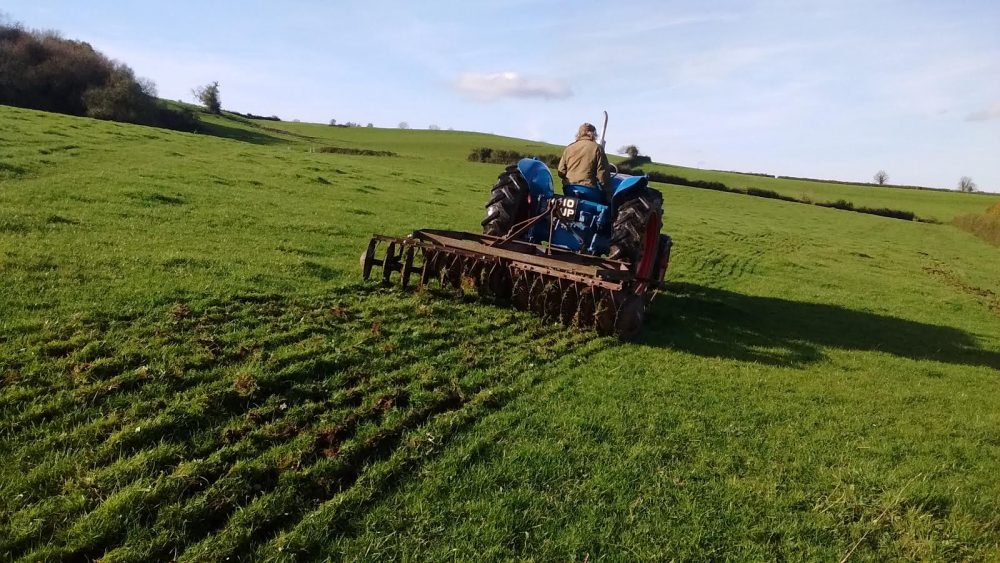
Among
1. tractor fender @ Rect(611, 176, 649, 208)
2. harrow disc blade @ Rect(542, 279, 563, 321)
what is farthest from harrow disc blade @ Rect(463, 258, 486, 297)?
tractor fender @ Rect(611, 176, 649, 208)

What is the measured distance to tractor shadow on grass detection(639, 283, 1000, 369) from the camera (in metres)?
7.61

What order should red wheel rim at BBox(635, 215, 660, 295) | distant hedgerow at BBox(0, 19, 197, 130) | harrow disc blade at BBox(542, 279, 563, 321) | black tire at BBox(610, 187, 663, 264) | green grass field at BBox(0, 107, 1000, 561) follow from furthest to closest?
1. distant hedgerow at BBox(0, 19, 197, 130)
2. red wheel rim at BBox(635, 215, 660, 295)
3. black tire at BBox(610, 187, 663, 264)
4. harrow disc blade at BBox(542, 279, 563, 321)
5. green grass field at BBox(0, 107, 1000, 561)

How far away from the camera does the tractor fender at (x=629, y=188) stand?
7914 millimetres

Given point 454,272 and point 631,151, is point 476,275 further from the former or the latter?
point 631,151

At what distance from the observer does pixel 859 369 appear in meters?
7.53

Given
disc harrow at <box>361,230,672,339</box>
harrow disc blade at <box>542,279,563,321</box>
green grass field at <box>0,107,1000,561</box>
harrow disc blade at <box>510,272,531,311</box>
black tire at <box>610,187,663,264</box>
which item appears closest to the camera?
green grass field at <box>0,107,1000,561</box>

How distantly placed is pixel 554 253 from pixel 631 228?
1.03 metres

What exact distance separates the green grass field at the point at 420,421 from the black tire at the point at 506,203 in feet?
4.74

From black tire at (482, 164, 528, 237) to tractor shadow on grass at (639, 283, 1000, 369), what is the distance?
243 centimetres

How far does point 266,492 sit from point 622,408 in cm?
287

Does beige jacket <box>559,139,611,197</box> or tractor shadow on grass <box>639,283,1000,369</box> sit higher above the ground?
beige jacket <box>559,139,611,197</box>

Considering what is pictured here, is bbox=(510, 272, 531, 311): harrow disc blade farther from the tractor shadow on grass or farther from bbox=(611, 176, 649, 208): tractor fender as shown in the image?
bbox=(611, 176, 649, 208): tractor fender

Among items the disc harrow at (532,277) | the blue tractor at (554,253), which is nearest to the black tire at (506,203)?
the blue tractor at (554,253)

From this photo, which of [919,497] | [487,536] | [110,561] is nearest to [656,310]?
[919,497]
